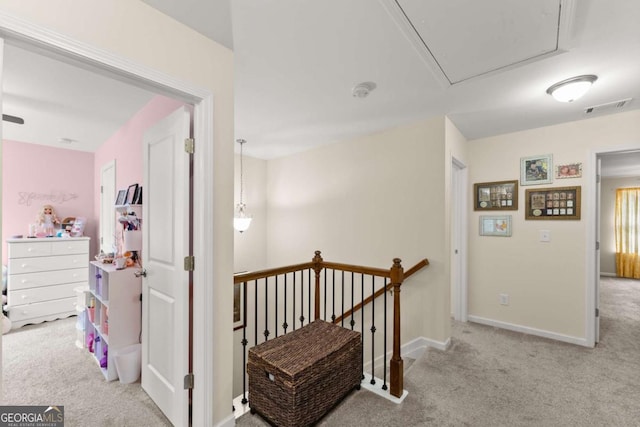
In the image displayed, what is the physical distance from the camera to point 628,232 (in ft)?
19.3

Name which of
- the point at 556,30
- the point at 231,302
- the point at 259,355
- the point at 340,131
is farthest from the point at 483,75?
the point at 259,355

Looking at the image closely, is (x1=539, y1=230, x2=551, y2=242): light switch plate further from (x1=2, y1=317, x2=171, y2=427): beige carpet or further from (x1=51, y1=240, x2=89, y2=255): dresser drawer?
(x1=51, y1=240, x2=89, y2=255): dresser drawer

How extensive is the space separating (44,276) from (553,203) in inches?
247

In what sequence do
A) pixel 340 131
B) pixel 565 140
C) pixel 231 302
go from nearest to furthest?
pixel 231 302 < pixel 565 140 < pixel 340 131

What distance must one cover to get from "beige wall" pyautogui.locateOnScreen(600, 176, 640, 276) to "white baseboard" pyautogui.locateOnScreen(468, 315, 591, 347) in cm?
490

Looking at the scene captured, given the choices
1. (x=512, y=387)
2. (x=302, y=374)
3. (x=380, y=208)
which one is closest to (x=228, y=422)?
(x=302, y=374)

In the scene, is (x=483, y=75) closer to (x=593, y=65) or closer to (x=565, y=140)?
(x=593, y=65)

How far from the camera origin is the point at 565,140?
299 centimetres

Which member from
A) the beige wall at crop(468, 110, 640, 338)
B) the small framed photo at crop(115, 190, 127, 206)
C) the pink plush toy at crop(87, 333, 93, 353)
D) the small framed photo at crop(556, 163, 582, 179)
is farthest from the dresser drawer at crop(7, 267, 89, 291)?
the small framed photo at crop(556, 163, 582, 179)

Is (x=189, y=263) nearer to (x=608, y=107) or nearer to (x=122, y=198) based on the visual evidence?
(x=122, y=198)

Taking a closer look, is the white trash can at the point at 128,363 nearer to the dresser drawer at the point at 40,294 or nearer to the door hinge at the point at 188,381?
the door hinge at the point at 188,381

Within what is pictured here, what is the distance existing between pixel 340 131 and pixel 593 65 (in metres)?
2.21

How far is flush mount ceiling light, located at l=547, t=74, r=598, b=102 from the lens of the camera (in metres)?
2.04

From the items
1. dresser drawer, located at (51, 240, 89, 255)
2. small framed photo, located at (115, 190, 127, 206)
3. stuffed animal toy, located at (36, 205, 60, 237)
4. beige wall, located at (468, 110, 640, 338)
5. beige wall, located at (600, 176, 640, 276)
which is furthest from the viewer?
beige wall, located at (600, 176, 640, 276)
